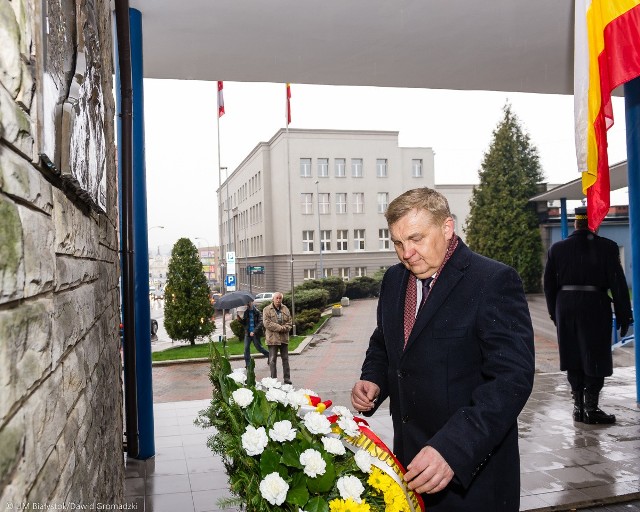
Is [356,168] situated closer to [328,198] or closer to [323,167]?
[323,167]

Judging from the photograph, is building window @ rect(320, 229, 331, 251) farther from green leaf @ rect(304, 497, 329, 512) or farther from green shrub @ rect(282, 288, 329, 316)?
green leaf @ rect(304, 497, 329, 512)

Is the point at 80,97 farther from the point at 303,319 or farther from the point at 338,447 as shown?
the point at 303,319

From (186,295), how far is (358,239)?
23.9 metres

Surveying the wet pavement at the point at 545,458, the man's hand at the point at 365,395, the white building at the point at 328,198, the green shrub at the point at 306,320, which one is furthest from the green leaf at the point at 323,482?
the white building at the point at 328,198

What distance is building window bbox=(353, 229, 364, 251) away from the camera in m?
40.9

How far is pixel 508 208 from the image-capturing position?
110 ft

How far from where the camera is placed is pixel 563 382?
8.66m

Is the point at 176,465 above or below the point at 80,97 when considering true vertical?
below

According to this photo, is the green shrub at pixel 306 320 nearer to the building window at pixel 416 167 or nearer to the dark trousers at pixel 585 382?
the dark trousers at pixel 585 382

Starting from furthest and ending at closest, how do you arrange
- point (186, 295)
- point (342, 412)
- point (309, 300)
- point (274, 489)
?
1. point (309, 300)
2. point (186, 295)
3. point (342, 412)
4. point (274, 489)

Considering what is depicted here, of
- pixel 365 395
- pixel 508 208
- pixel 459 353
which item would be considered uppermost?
pixel 508 208

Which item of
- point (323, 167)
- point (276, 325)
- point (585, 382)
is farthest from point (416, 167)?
point (585, 382)

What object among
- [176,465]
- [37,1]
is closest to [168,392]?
[176,465]

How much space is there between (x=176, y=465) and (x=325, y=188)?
36228 millimetres
